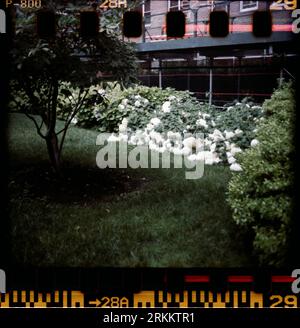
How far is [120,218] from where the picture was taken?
5188mm

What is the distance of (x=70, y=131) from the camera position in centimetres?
1073

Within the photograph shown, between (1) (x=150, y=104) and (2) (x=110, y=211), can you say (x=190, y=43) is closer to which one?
(1) (x=150, y=104)

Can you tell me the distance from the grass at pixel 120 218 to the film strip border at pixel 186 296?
2.44 ft

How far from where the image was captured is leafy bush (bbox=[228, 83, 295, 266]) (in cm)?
324

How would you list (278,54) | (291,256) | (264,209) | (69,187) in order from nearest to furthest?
(291,256)
(264,209)
(69,187)
(278,54)

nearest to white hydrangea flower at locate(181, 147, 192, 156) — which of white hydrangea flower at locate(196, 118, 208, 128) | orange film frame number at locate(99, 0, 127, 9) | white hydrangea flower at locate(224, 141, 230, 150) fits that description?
white hydrangea flower at locate(224, 141, 230, 150)

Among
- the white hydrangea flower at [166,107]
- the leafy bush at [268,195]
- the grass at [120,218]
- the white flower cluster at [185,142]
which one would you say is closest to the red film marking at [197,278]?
the leafy bush at [268,195]

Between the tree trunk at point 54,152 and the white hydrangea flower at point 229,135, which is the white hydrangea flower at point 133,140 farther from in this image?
the tree trunk at point 54,152

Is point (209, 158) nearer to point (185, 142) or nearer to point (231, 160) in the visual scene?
point (231, 160)

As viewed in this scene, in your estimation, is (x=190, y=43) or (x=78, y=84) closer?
(x=78, y=84)

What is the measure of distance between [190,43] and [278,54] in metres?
2.59

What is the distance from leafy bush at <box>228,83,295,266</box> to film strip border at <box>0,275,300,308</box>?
8.9 inches

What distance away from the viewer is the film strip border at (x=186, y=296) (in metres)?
3.18

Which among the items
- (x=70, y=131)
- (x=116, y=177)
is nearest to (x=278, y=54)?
(x=70, y=131)
